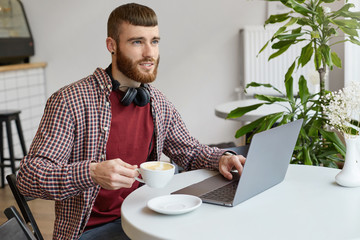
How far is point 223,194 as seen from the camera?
5.19 feet

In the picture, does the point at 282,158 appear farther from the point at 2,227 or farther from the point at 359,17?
the point at 359,17

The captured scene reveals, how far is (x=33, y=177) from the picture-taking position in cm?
165

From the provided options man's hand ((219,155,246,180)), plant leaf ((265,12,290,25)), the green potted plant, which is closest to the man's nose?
man's hand ((219,155,246,180))

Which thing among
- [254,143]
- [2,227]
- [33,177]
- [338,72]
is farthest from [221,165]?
[338,72]

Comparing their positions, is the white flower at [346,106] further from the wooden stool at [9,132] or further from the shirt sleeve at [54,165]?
the wooden stool at [9,132]

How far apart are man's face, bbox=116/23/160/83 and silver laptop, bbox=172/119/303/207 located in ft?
1.45

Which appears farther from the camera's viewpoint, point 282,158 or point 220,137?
point 220,137

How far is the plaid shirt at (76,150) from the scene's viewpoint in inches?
64.6

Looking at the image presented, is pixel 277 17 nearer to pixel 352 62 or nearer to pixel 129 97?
pixel 129 97

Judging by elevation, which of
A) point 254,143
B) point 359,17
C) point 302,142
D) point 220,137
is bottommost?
point 220,137

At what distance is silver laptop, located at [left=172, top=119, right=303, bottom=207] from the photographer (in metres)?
1.44

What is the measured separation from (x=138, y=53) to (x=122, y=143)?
0.32m

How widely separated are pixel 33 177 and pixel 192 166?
611 mm

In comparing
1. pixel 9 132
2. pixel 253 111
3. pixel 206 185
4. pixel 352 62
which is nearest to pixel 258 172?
pixel 206 185
